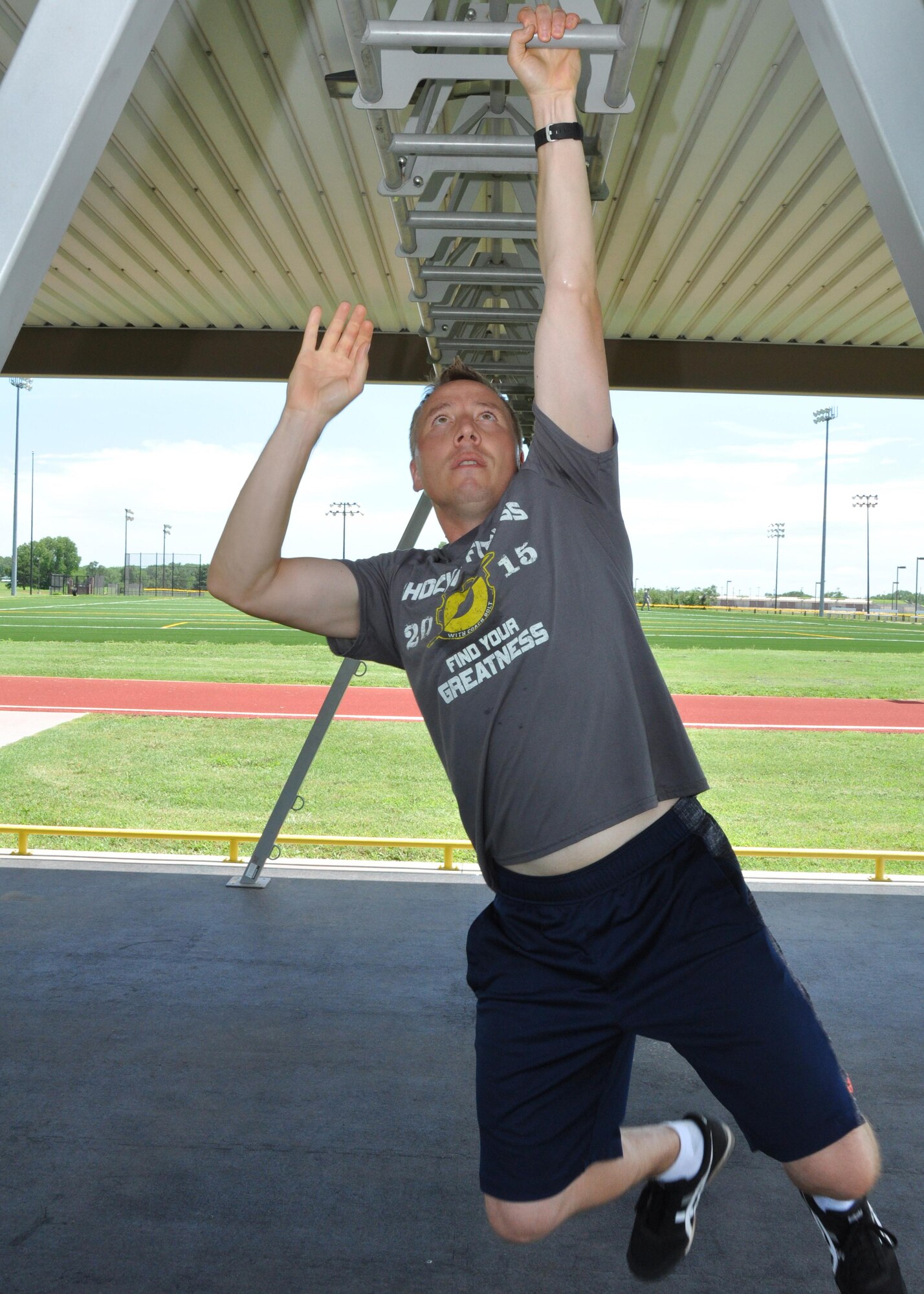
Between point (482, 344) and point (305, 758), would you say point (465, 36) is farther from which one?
point (305, 758)

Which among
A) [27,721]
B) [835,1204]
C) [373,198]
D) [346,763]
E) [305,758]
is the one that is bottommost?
[346,763]

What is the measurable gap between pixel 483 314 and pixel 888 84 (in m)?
1.91

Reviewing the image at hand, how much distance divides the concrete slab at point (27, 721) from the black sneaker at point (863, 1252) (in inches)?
748

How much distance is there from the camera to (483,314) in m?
2.86

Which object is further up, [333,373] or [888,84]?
[888,84]

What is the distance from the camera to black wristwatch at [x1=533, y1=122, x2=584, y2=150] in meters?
1.54

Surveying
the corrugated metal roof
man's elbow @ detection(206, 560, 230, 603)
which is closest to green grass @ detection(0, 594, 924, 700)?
the corrugated metal roof

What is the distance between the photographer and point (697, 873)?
1.88 metres

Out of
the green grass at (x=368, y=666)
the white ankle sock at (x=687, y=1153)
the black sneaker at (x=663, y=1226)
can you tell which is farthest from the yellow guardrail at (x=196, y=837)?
the green grass at (x=368, y=666)

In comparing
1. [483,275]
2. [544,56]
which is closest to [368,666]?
[483,275]

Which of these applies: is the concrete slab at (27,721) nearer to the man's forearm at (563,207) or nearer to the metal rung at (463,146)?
the metal rung at (463,146)

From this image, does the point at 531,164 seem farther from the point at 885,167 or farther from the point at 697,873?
the point at 697,873

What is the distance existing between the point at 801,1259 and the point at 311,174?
3.57 metres

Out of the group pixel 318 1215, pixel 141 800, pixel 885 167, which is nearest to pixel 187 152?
pixel 885 167
